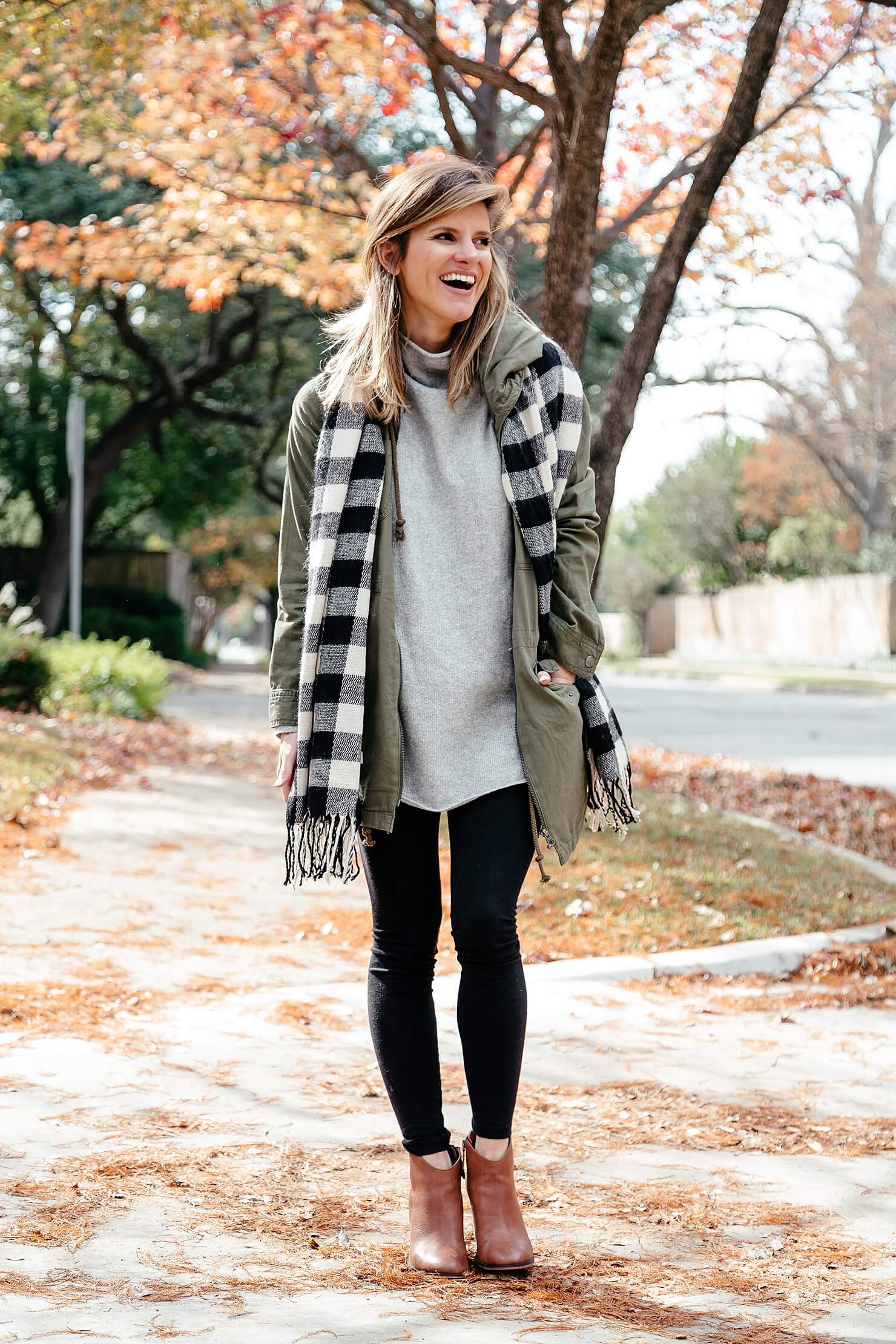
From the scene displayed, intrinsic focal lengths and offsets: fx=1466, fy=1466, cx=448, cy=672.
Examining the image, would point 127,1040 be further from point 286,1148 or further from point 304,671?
point 304,671

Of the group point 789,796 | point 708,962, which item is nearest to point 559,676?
point 708,962

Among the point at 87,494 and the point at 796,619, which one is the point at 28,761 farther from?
the point at 796,619

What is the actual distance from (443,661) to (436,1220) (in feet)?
3.46

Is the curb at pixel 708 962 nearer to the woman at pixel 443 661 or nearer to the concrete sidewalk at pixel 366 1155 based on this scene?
the concrete sidewalk at pixel 366 1155

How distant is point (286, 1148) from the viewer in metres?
3.43

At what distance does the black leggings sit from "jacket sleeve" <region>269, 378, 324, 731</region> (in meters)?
0.34

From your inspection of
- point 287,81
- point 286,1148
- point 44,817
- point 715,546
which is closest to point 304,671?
point 286,1148

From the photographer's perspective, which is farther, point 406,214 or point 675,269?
point 675,269

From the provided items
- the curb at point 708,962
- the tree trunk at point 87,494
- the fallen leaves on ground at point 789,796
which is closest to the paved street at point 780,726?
the fallen leaves on ground at point 789,796

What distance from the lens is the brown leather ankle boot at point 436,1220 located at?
107 inches

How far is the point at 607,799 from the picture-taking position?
2922 mm

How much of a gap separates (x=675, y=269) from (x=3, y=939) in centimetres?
447

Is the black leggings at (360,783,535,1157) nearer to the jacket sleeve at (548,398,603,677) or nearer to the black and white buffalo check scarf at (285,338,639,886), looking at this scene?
the black and white buffalo check scarf at (285,338,639,886)

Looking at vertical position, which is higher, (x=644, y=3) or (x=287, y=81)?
(x=287, y=81)
